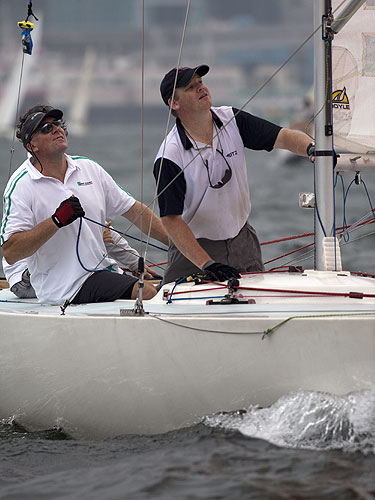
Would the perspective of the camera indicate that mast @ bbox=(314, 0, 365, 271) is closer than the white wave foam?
No

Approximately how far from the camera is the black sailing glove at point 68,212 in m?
2.80

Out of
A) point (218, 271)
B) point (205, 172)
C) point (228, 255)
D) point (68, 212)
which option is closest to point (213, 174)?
point (205, 172)

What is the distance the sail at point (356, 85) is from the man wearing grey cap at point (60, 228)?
2.75ft

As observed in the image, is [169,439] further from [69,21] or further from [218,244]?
[69,21]

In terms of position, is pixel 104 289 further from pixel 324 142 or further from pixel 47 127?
pixel 324 142

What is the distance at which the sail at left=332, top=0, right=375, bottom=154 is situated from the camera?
3.13 meters

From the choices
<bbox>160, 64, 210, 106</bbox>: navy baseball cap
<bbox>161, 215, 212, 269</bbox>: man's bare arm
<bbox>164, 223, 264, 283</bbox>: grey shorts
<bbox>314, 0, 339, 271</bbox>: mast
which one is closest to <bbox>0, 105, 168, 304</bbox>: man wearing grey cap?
<bbox>164, 223, 264, 283</bbox>: grey shorts

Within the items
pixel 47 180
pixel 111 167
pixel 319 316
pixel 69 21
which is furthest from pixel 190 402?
pixel 69 21

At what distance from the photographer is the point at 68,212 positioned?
281 centimetres

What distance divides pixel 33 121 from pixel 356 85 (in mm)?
1076

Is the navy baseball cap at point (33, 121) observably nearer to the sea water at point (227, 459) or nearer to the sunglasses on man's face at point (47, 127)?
the sunglasses on man's face at point (47, 127)

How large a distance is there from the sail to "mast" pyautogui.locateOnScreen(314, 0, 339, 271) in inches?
6.5

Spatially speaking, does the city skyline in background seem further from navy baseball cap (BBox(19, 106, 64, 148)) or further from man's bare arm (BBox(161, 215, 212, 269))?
man's bare arm (BBox(161, 215, 212, 269))

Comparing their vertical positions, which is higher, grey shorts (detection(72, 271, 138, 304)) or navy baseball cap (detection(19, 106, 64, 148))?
navy baseball cap (detection(19, 106, 64, 148))
